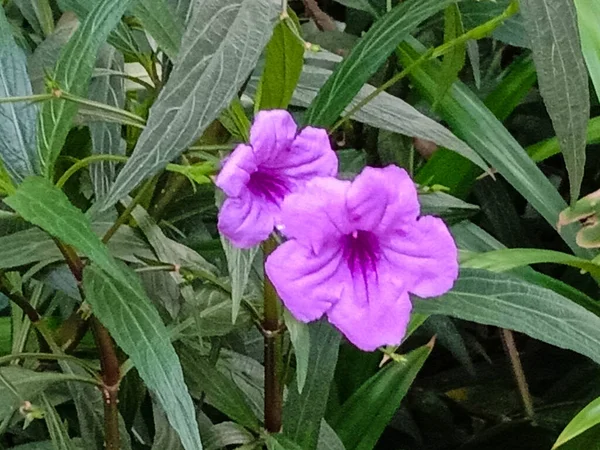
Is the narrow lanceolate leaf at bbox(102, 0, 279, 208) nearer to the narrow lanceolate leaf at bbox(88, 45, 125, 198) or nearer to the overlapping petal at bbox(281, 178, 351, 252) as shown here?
the overlapping petal at bbox(281, 178, 351, 252)

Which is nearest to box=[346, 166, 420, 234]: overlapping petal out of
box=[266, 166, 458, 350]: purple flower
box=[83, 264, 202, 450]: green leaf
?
box=[266, 166, 458, 350]: purple flower

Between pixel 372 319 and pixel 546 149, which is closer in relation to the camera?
pixel 372 319

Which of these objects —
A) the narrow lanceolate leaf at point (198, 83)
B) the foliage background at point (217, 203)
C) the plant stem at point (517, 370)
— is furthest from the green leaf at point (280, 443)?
the plant stem at point (517, 370)

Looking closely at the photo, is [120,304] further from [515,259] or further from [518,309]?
[515,259]

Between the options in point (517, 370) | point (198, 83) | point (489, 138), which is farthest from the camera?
point (517, 370)

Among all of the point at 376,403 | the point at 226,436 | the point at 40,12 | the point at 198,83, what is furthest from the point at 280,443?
the point at 40,12

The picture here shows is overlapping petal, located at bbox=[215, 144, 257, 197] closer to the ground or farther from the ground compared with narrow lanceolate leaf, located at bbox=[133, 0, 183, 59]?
closer to the ground

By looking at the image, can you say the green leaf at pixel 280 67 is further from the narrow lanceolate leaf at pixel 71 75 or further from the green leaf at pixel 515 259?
the green leaf at pixel 515 259
